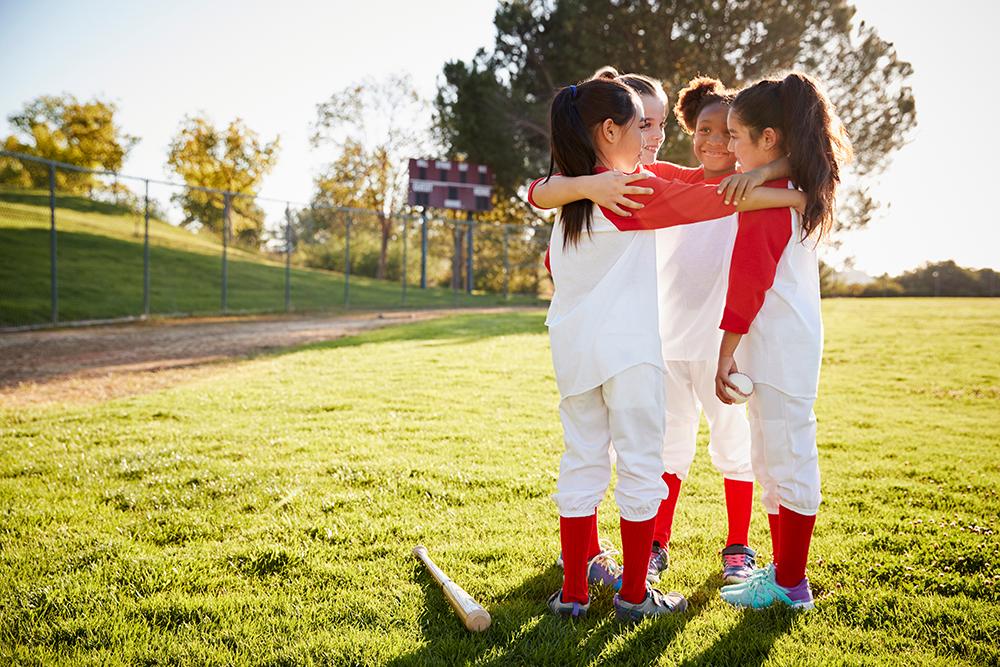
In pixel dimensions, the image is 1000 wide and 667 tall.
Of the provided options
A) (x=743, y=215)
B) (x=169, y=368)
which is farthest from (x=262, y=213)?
(x=743, y=215)

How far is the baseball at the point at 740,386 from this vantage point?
7.69 feet

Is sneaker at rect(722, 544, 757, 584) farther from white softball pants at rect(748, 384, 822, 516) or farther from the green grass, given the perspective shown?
the green grass

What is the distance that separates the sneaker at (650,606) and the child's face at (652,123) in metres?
1.59

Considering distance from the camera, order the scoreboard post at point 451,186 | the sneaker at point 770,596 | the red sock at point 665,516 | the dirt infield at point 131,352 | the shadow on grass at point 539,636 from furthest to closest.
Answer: the scoreboard post at point 451,186 < the dirt infield at point 131,352 < the red sock at point 665,516 < the sneaker at point 770,596 < the shadow on grass at point 539,636

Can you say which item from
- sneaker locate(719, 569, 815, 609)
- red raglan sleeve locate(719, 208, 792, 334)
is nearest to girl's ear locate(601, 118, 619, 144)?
red raglan sleeve locate(719, 208, 792, 334)

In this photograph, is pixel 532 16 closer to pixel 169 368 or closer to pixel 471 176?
pixel 471 176

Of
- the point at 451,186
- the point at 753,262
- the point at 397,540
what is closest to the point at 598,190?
the point at 753,262

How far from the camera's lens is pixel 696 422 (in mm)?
2773

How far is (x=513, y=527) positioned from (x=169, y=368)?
631 cm

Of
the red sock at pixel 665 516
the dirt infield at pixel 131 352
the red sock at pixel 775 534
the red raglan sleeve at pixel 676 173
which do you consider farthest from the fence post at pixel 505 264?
the red sock at pixel 775 534

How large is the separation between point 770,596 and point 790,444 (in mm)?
542

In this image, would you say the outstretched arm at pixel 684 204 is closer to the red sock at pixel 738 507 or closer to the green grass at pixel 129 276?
the red sock at pixel 738 507

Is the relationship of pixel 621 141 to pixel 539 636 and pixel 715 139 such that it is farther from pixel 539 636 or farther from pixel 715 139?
pixel 539 636

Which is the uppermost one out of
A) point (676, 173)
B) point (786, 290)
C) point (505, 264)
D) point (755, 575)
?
point (505, 264)
